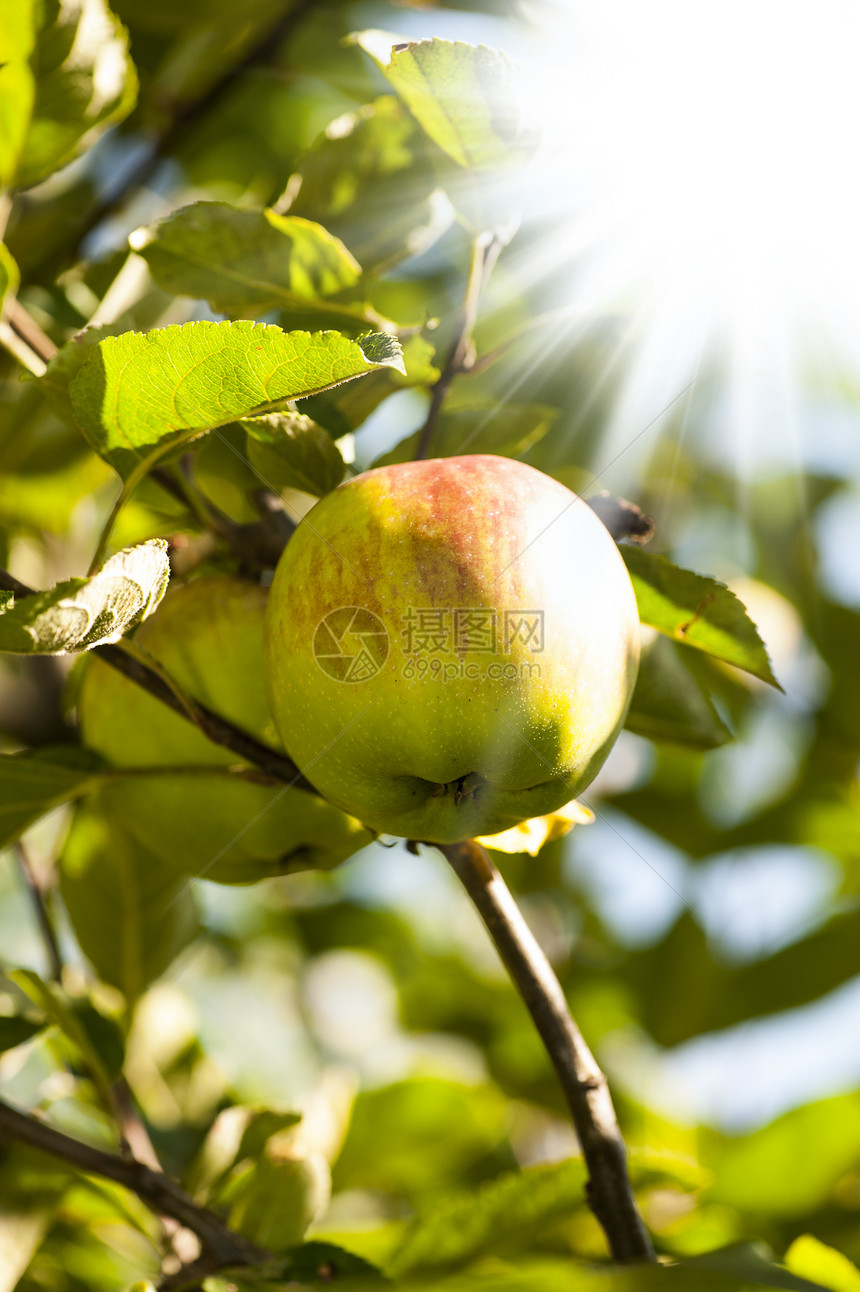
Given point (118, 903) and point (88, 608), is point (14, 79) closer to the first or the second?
point (88, 608)

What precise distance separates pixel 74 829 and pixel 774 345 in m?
1.40

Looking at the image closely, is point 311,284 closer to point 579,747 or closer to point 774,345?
point 579,747

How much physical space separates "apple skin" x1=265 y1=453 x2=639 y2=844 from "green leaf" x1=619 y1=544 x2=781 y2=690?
0.25 ft

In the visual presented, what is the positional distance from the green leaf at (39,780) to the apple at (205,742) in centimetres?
4

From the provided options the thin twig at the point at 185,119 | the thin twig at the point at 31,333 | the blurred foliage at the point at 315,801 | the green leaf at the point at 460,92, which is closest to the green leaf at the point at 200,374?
the blurred foliage at the point at 315,801

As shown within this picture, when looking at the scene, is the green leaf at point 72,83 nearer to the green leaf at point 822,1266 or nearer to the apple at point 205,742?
the apple at point 205,742

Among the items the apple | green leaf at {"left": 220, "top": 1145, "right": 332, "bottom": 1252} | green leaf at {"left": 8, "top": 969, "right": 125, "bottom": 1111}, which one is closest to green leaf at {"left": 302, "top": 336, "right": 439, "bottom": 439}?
the apple

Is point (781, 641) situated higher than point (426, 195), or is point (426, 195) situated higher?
point (426, 195)

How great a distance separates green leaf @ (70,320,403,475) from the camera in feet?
2.12

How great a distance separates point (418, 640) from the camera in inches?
27.0

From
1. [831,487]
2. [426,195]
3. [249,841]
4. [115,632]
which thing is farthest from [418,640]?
[831,487]

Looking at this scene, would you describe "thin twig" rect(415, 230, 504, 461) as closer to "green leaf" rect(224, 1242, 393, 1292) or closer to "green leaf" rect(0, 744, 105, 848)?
"green leaf" rect(0, 744, 105, 848)

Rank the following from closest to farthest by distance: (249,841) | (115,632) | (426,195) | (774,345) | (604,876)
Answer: (115,632) → (249,841) → (426,195) → (774,345) → (604,876)

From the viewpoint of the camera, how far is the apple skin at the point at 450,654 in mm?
691
